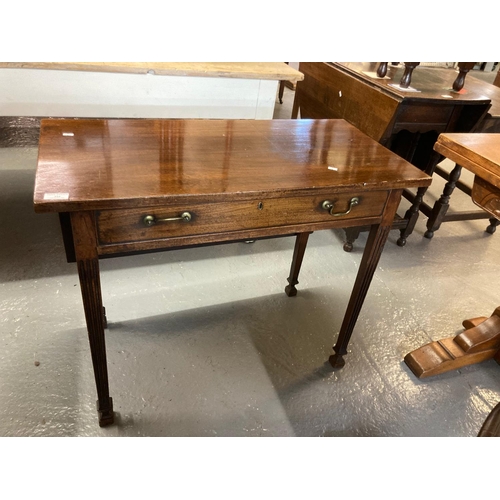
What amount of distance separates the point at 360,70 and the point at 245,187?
5.54 ft

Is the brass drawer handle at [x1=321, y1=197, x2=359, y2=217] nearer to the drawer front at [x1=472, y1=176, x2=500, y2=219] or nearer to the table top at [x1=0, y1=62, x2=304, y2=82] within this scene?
the drawer front at [x1=472, y1=176, x2=500, y2=219]

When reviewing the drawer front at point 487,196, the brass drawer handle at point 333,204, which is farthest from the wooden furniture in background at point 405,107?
the brass drawer handle at point 333,204

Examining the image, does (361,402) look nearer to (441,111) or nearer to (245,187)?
(245,187)

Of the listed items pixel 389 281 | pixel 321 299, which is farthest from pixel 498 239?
pixel 321 299

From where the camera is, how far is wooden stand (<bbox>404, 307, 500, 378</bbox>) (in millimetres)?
1626

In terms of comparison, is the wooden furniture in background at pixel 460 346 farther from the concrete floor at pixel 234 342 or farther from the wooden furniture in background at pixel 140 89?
the wooden furniture in background at pixel 140 89

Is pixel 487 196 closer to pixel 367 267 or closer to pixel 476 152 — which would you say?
pixel 476 152

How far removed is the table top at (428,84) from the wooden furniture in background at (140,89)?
0.46 meters

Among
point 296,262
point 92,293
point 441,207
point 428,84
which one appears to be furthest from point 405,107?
point 92,293

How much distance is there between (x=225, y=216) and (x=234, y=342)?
786 millimetres

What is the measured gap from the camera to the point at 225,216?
1.05m

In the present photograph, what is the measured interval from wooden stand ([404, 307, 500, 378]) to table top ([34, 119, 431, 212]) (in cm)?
81

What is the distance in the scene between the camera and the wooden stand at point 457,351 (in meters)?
1.63

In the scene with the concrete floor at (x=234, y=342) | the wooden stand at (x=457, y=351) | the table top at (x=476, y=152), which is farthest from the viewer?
the wooden stand at (x=457, y=351)
